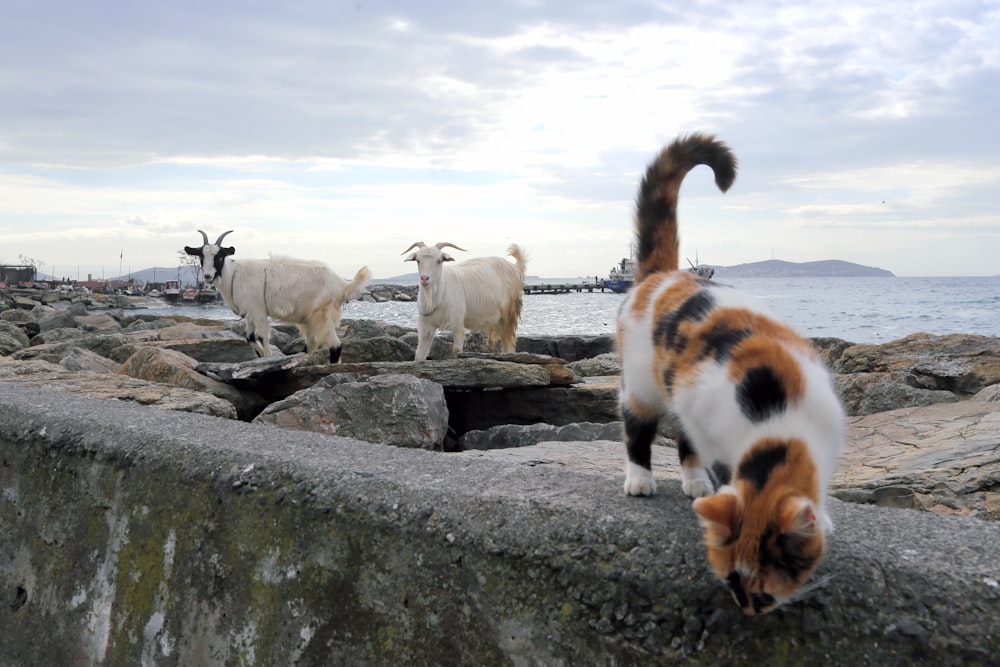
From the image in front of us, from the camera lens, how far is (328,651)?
231 centimetres

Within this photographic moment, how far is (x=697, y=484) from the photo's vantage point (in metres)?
2.67

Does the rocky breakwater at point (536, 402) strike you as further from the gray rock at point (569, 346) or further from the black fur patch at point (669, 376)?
the gray rock at point (569, 346)

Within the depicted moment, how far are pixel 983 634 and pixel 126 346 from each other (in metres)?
10.7

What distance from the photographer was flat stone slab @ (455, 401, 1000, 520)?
12.3ft

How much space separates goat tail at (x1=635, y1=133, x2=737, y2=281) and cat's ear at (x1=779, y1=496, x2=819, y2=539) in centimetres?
181

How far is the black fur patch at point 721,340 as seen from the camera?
2283mm

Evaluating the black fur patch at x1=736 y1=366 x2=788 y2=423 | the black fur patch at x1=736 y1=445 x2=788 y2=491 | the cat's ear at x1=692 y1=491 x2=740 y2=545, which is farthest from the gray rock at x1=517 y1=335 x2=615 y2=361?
the cat's ear at x1=692 y1=491 x2=740 y2=545

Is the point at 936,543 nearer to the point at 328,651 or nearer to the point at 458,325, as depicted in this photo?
the point at 328,651

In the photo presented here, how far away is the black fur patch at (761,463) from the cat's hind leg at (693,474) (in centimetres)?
69

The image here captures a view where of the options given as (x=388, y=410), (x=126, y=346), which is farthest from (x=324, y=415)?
(x=126, y=346)

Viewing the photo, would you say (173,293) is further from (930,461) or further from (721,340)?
(721,340)

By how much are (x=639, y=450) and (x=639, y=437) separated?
10cm

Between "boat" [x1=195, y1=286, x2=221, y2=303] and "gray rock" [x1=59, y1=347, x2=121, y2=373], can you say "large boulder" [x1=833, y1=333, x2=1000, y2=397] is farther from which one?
"boat" [x1=195, y1=286, x2=221, y2=303]

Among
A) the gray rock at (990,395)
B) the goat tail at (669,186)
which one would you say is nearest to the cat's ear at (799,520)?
the goat tail at (669,186)
